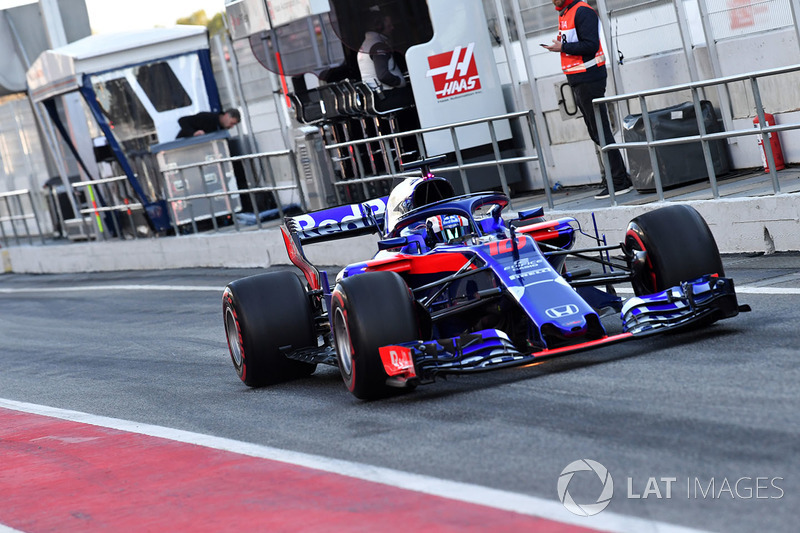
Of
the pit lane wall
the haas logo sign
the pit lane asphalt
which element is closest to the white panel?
the haas logo sign

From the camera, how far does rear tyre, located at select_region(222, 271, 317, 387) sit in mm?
8578

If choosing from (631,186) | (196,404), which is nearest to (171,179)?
(631,186)

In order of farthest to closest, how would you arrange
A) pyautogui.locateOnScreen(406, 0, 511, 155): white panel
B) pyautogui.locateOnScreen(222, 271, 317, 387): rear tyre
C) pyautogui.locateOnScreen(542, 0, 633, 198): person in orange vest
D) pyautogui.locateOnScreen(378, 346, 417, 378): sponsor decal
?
pyautogui.locateOnScreen(406, 0, 511, 155): white panel → pyautogui.locateOnScreen(542, 0, 633, 198): person in orange vest → pyautogui.locateOnScreen(222, 271, 317, 387): rear tyre → pyautogui.locateOnScreen(378, 346, 417, 378): sponsor decal

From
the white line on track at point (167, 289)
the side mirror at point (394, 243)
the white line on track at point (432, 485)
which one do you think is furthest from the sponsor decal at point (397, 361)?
the white line on track at point (167, 289)

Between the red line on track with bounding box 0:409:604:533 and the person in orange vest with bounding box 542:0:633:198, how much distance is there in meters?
6.88

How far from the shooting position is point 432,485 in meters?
5.43

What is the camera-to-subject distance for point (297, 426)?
289 inches

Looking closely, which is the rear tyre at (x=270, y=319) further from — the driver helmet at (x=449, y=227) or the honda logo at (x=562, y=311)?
the honda logo at (x=562, y=311)

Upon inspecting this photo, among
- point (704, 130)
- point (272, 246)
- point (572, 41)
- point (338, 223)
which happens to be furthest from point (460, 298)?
point (272, 246)

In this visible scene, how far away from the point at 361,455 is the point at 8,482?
2473mm

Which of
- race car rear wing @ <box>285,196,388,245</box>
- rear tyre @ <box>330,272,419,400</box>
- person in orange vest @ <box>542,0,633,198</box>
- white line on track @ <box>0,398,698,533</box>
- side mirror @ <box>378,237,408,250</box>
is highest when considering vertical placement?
person in orange vest @ <box>542,0,633,198</box>

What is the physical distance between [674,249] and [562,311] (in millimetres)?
988

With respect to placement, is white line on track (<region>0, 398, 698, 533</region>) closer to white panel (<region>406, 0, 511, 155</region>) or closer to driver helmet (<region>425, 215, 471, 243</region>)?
driver helmet (<region>425, 215, 471, 243</region>)

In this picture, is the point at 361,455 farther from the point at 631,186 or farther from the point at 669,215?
the point at 631,186
